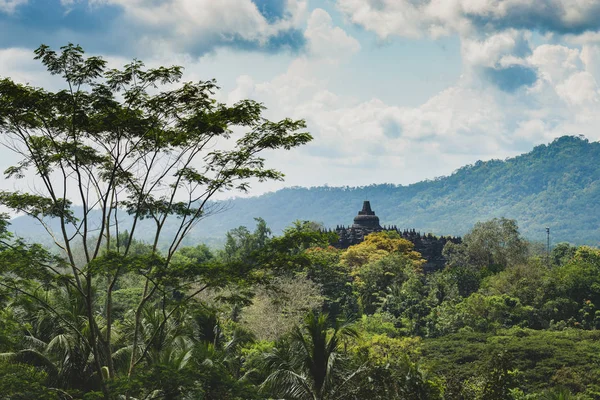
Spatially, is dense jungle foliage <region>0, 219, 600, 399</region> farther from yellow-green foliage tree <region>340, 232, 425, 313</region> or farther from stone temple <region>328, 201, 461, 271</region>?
stone temple <region>328, 201, 461, 271</region>

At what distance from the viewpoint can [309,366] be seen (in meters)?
17.4

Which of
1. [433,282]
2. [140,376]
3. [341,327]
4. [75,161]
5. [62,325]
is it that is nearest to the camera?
[140,376]

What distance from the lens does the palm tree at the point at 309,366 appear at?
1706 centimetres

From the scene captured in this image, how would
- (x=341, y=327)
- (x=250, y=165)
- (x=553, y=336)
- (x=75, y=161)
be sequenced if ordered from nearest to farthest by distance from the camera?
(x=75, y=161)
(x=250, y=165)
(x=341, y=327)
(x=553, y=336)

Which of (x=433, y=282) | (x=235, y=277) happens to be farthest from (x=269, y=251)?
(x=433, y=282)

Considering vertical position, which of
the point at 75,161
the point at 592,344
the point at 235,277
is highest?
the point at 75,161

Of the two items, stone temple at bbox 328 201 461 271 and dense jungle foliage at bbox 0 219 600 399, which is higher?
stone temple at bbox 328 201 461 271

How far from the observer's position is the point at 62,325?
19422mm

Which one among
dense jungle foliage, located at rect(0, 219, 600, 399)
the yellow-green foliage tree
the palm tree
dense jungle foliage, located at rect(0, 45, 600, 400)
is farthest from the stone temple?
the palm tree

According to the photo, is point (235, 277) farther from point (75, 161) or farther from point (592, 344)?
point (592, 344)

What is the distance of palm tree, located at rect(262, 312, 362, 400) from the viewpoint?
672 inches

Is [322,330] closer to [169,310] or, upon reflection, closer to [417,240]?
[169,310]

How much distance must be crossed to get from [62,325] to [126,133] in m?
8.11

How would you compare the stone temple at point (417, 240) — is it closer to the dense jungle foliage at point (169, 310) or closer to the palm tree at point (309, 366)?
the dense jungle foliage at point (169, 310)
